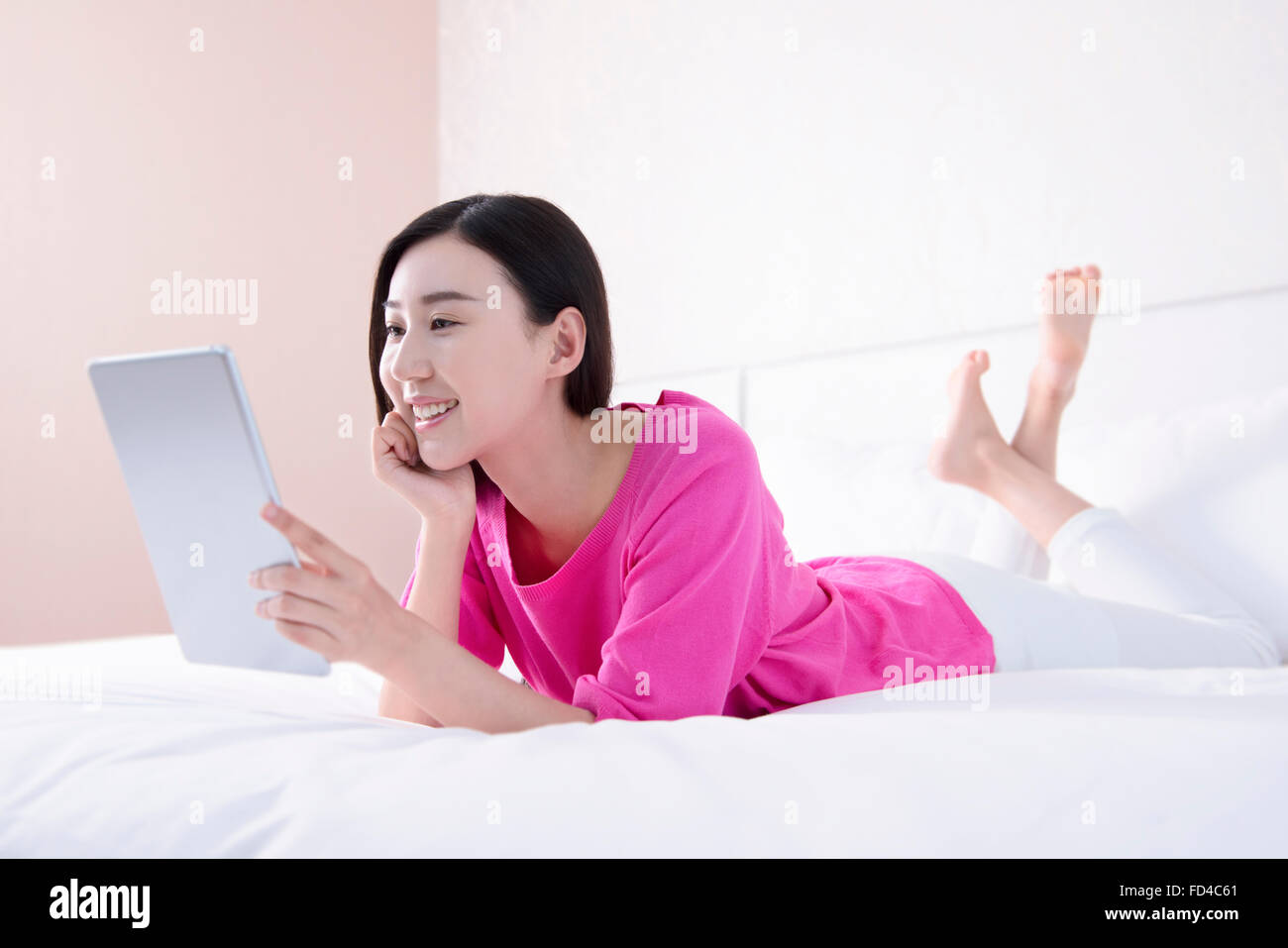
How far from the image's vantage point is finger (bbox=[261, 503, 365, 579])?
0.77 meters

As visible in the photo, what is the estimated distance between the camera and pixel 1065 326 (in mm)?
Result: 1769

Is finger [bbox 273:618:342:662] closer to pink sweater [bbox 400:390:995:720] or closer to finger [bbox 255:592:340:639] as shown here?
finger [bbox 255:592:340:639]

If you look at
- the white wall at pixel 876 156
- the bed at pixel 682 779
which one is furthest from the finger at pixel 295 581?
the white wall at pixel 876 156

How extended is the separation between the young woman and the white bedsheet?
0.35ft

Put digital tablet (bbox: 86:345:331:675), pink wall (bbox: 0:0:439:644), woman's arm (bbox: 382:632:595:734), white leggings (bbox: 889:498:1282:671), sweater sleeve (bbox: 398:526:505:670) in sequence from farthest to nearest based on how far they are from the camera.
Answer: pink wall (bbox: 0:0:439:644), white leggings (bbox: 889:498:1282:671), sweater sleeve (bbox: 398:526:505:670), woman's arm (bbox: 382:632:595:734), digital tablet (bbox: 86:345:331:675)

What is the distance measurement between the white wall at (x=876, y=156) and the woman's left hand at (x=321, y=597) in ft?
5.11

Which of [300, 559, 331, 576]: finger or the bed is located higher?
[300, 559, 331, 576]: finger

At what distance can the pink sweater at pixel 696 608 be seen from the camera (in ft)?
3.17

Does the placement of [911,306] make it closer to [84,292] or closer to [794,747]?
[794,747]

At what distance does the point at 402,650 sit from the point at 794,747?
0.31m

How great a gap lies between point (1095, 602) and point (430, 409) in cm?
89

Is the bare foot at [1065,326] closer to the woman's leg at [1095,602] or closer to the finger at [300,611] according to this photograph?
the woman's leg at [1095,602]

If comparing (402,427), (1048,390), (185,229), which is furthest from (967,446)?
(185,229)

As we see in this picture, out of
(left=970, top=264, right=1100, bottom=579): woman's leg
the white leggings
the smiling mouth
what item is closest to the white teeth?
the smiling mouth
